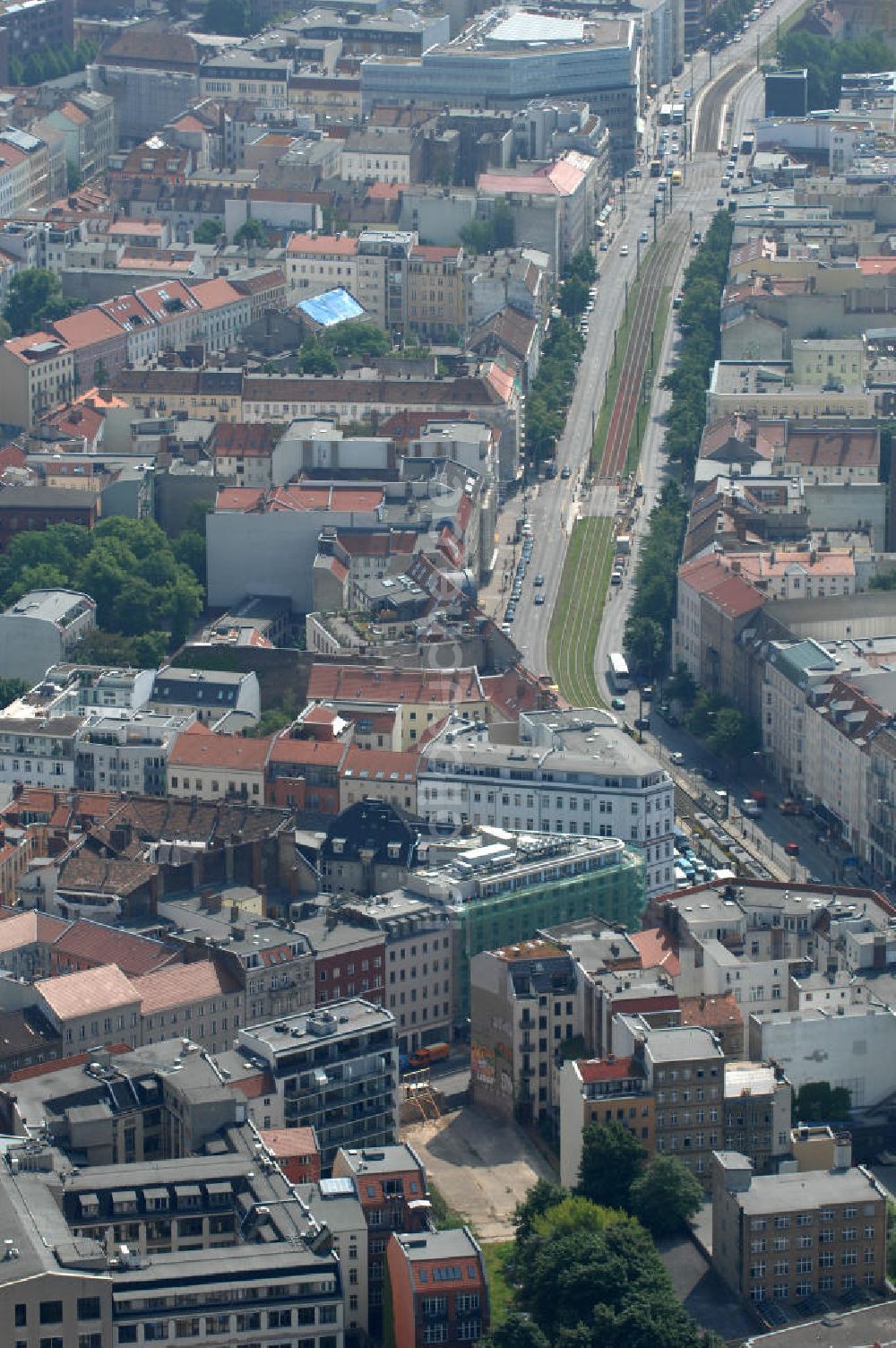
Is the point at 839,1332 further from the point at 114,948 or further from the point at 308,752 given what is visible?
the point at 308,752

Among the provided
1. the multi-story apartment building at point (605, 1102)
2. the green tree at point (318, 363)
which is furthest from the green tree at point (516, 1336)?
the green tree at point (318, 363)

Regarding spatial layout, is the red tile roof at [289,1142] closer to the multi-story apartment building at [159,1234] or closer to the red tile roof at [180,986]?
the multi-story apartment building at [159,1234]

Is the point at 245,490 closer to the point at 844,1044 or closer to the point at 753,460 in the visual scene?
the point at 753,460

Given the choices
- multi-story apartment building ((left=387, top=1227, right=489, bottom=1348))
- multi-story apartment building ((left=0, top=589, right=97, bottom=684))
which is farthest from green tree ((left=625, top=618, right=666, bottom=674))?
multi-story apartment building ((left=387, top=1227, right=489, bottom=1348))

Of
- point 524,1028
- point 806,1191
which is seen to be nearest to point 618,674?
point 524,1028

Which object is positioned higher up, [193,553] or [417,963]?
[417,963]
